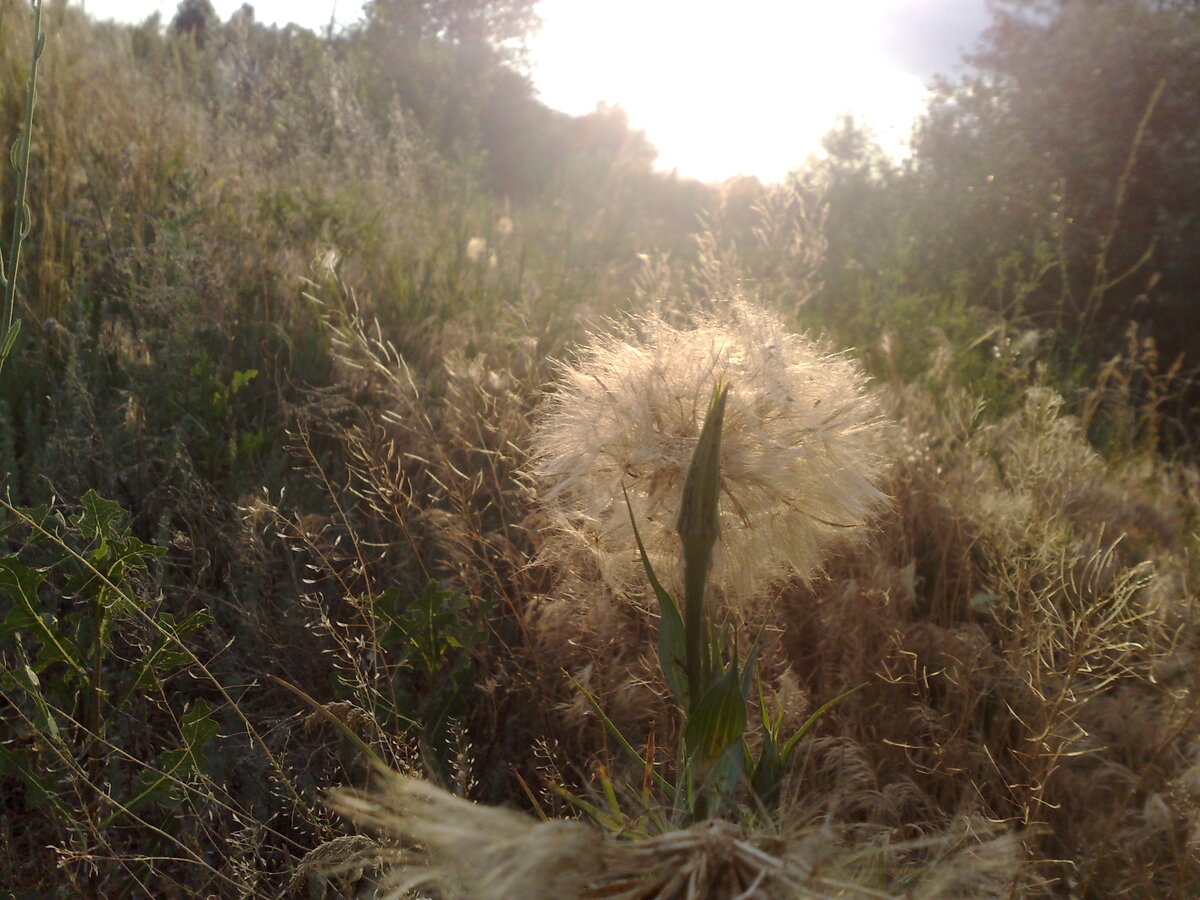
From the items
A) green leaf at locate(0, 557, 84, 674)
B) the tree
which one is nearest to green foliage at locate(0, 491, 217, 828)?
green leaf at locate(0, 557, 84, 674)

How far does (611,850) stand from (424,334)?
271cm

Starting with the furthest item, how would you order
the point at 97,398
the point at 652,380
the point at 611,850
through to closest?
the point at 97,398
the point at 652,380
the point at 611,850

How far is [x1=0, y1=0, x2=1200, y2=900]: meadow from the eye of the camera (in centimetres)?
101

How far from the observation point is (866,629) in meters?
2.03

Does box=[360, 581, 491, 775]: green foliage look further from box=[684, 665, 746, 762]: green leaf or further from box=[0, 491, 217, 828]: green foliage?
box=[684, 665, 746, 762]: green leaf

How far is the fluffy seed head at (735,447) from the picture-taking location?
1.02 meters

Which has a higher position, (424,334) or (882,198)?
(882,198)

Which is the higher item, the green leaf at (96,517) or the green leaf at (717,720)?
the green leaf at (717,720)

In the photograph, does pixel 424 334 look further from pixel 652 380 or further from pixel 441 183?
pixel 441 183

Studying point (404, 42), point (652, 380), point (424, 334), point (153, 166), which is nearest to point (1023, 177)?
point (424, 334)

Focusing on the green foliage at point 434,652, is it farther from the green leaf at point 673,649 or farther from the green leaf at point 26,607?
the green leaf at point 673,649

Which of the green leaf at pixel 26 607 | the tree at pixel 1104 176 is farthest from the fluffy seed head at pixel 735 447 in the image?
the tree at pixel 1104 176

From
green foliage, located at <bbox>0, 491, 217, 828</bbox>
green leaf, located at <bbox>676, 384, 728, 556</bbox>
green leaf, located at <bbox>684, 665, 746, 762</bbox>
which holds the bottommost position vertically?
green foliage, located at <bbox>0, 491, 217, 828</bbox>

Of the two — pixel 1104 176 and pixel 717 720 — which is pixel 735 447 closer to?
pixel 717 720
